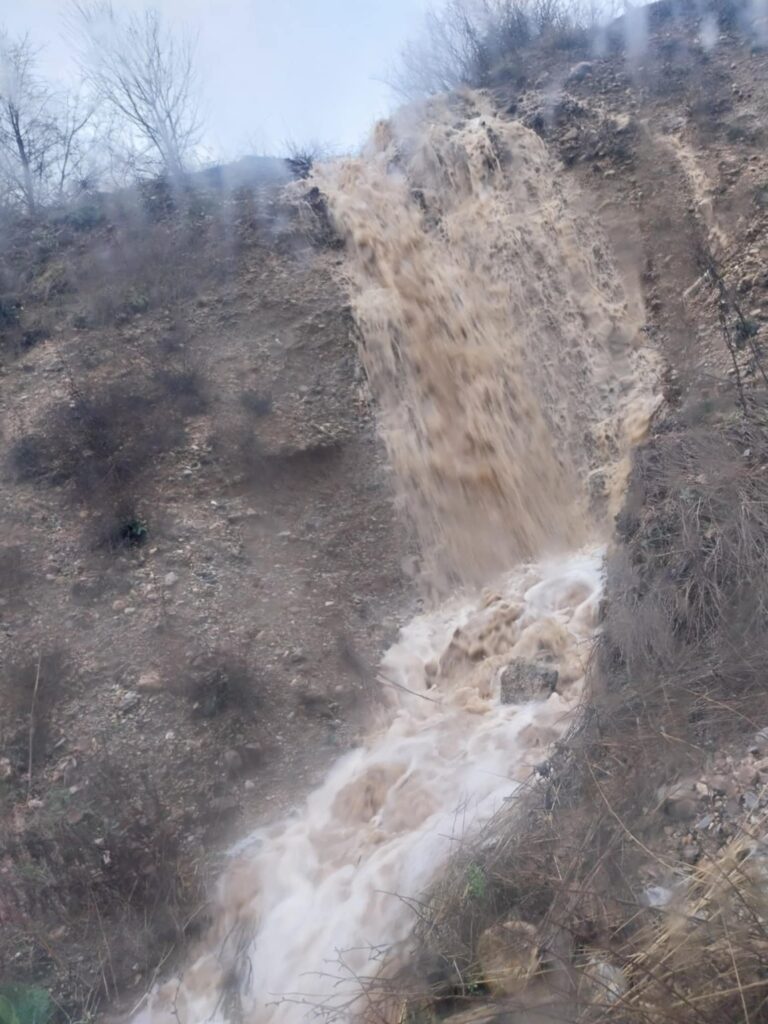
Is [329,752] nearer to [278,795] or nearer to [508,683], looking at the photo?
[278,795]

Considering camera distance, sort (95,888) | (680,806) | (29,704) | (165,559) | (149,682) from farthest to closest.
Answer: (165,559) → (149,682) → (29,704) → (95,888) → (680,806)

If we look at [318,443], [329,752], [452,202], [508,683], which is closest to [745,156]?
[452,202]

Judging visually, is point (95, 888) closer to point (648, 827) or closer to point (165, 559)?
point (165, 559)

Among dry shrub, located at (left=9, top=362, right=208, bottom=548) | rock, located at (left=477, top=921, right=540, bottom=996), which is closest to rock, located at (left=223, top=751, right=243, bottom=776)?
dry shrub, located at (left=9, top=362, right=208, bottom=548)

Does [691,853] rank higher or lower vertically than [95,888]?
higher

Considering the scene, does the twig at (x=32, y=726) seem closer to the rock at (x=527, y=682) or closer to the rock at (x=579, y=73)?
the rock at (x=527, y=682)

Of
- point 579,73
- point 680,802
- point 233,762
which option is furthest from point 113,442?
point 579,73

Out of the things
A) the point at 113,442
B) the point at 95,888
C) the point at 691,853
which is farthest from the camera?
the point at 113,442

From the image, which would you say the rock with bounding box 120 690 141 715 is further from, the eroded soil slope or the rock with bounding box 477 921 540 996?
the rock with bounding box 477 921 540 996
